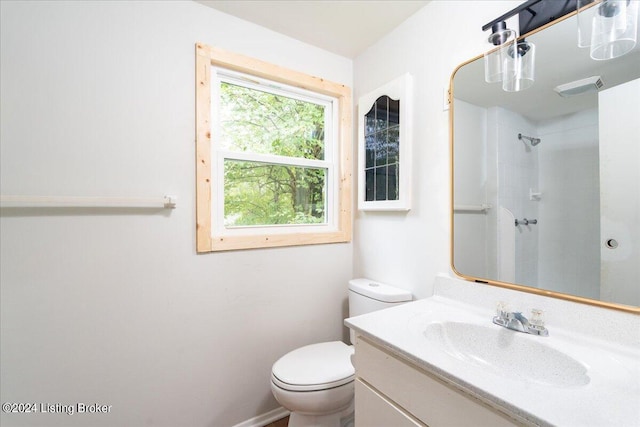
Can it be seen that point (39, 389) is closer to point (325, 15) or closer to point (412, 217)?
point (412, 217)

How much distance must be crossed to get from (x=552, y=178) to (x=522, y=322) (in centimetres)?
53

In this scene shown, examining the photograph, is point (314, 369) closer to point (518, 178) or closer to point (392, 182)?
point (392, 182)

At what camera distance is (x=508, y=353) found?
→ 945mm

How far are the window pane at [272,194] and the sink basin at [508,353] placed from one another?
110cm

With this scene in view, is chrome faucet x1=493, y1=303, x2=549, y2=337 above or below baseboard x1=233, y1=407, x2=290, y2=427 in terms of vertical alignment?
above

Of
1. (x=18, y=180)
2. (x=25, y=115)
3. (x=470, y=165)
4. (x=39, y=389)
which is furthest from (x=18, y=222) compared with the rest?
(x=470, y=165)

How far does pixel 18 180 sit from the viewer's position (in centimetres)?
113

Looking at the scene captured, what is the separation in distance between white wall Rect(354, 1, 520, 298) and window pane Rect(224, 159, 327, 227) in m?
0.49

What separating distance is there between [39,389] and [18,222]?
0.69 metres

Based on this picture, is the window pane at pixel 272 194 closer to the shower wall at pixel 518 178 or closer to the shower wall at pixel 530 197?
the shower wall at pixel 530 197

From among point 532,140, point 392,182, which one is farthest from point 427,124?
point 532,140

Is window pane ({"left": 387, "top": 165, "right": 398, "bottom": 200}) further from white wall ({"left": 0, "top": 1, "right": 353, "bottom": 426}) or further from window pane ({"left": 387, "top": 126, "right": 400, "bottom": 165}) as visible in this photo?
white wall ({"left": 0, "top": 1, "right": 353, "bottom": 426})

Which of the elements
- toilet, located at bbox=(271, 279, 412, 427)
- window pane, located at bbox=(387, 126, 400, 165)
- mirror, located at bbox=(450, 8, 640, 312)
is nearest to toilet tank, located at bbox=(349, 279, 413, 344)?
toilet, located at bbox=(271, 279, 412, 427)

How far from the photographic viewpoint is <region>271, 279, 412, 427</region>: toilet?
4.16ft
